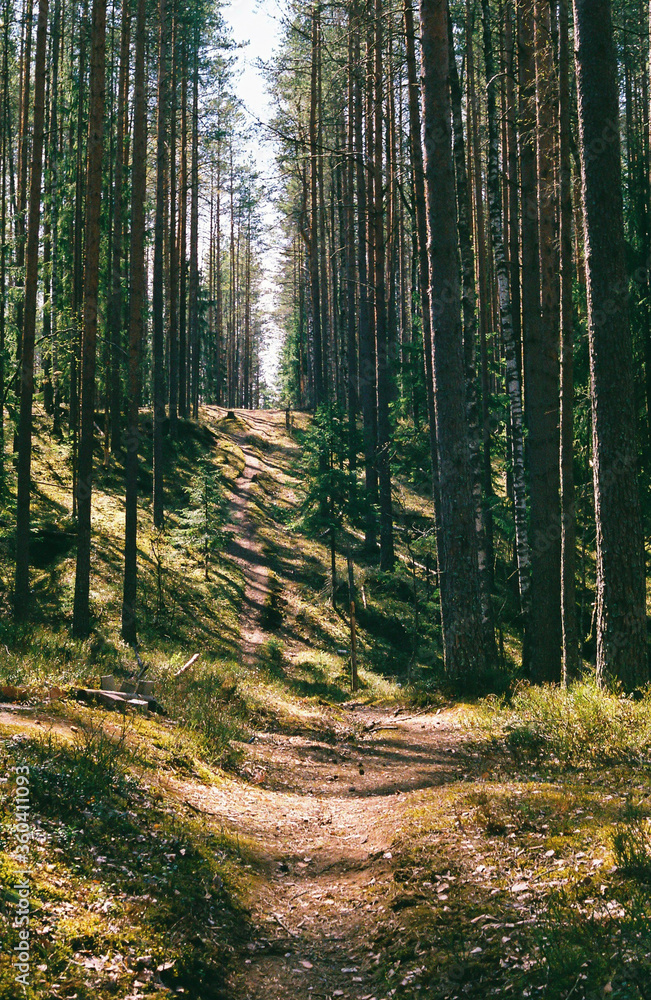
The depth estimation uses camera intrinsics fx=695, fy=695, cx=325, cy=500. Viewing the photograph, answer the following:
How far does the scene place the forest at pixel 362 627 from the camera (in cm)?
419

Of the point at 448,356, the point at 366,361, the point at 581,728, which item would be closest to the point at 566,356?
the point at 448,356

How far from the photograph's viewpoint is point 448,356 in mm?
10266

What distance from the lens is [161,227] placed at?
72.5 ft

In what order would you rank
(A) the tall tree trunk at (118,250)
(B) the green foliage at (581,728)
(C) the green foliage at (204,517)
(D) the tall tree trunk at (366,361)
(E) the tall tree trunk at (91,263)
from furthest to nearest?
(D) the tall tree trunk at (366,361) → (A) the tall tree trunk at (118,250) → (C) the green foliage at (204,517) → (E) the tall tree trunk at (91,263) → (B) the green foliage at (581,728)

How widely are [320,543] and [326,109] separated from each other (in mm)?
15759

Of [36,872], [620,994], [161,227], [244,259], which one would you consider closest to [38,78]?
[161,227]

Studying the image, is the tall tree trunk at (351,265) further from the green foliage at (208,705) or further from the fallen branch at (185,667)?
the green foliage at (208,705)

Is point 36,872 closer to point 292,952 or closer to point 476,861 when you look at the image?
point 292,952

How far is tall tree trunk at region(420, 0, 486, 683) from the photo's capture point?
10.2 m

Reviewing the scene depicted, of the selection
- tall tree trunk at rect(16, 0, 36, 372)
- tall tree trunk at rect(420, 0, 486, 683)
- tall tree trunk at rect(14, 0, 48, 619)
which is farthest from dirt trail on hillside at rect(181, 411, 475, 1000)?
tall tree trunk at rect(16, 0, 36, 372)

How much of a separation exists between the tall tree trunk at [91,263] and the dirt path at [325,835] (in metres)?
5.64

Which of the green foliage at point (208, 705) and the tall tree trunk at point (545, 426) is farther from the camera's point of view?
the tall tree trunk at point (545, 426)

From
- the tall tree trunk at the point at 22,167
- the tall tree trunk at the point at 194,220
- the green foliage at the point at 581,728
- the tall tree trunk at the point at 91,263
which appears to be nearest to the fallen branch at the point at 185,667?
the tall tree trunk at the point at 91,263

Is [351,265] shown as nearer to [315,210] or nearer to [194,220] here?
[315,210]
